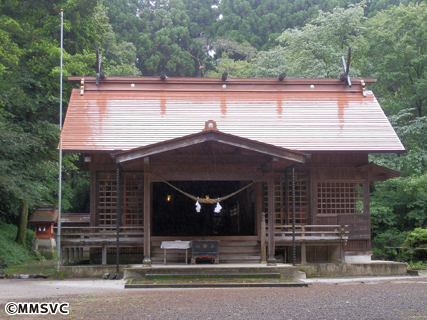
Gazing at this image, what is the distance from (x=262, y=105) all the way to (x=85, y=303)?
1044 centimetres

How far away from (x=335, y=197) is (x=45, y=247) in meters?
14.5

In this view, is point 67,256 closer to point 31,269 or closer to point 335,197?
point 31,269

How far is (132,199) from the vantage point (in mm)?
15195

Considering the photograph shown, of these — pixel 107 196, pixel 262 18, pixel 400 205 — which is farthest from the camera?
pixel 262 18

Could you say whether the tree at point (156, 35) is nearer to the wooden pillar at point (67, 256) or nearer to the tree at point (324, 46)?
the tree at point (324, 46)

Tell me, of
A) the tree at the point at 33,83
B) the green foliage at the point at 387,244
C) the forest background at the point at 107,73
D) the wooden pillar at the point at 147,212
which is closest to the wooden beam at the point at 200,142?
the wooden pillar at the point at 147,212

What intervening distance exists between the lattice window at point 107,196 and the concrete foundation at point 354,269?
6.17 m

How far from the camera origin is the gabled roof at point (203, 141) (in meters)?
12.4

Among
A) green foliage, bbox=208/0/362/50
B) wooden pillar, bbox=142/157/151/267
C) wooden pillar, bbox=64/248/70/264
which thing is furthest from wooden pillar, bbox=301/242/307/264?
green foliage, bbox=208/0/362/50

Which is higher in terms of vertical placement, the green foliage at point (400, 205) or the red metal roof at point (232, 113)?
the red metal roof at point (232, 113)

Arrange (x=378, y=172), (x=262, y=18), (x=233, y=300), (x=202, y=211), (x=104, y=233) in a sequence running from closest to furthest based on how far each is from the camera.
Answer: (x=233, y=300) < (x=104, y=233) < (x=378, y=172) < (x=202, y=211) < (x=262, y=18)

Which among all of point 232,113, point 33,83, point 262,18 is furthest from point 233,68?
point 232,113

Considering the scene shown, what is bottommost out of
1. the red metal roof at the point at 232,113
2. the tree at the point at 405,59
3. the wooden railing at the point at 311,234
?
the wooden railing at the point at 311,234

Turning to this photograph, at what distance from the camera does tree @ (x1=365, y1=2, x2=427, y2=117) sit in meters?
24.6
